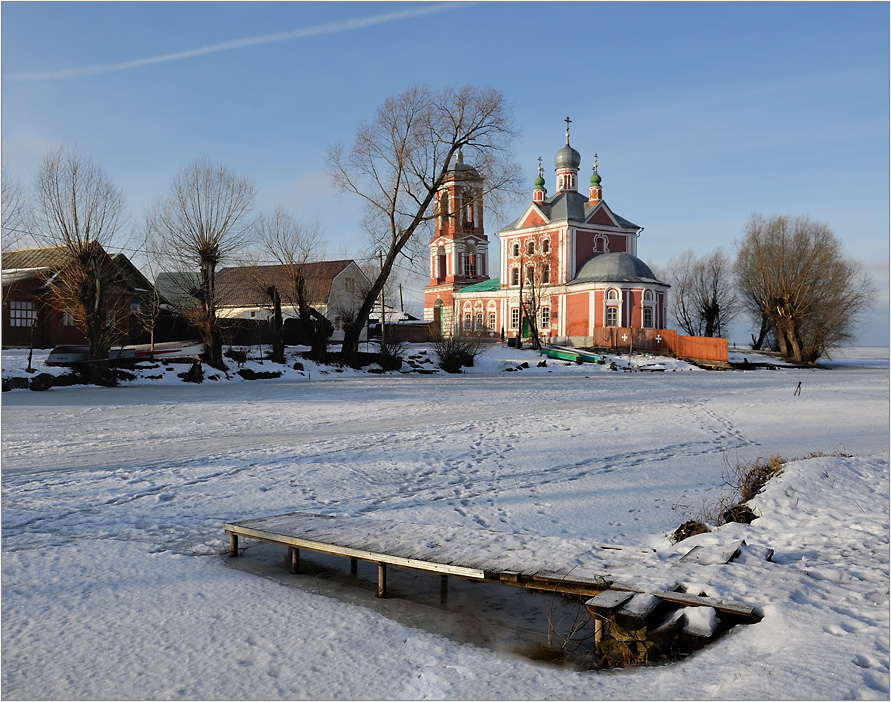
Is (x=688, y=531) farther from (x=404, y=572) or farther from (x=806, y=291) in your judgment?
(x=806, y=291)

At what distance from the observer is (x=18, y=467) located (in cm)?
1003

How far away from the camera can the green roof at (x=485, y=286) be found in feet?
196

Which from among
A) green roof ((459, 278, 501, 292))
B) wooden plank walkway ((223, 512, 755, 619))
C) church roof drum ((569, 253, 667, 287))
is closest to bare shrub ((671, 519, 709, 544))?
wooden plank walkway ((223, 512, 755, 619))

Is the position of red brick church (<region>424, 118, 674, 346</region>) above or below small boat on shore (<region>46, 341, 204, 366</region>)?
above

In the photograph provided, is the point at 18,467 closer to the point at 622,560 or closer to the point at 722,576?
the point at 622,560

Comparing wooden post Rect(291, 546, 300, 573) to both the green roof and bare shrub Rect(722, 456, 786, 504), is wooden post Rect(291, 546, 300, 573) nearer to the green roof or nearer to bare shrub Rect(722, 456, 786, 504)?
bare shrub Rect(722, 456, 786, 504)

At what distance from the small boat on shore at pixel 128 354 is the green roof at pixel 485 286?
94.7ft

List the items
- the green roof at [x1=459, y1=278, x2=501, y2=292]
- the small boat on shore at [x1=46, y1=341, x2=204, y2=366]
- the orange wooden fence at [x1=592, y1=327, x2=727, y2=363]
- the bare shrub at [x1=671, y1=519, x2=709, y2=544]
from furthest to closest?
the green roof at [x1=459, y1=278, x2=501, y2=292] → the orange wooden fence at [x1=592, y1=327, x2=727, y2=363] → the small boat on shore at [x1=46, y1=341, x2=204, y2=366] → the bare shrub at [x1=671, y1=519, x2=709, y2=544]

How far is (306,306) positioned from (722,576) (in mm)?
28528

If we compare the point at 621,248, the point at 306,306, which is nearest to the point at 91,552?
the point at 306,306

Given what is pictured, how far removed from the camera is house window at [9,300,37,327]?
34328 millimetres

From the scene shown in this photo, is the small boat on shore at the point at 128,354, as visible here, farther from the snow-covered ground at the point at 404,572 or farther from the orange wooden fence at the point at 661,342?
the orange wooden fence at the point at 661,342

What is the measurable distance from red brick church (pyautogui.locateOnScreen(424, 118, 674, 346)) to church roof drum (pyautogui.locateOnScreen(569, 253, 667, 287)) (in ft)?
0.24

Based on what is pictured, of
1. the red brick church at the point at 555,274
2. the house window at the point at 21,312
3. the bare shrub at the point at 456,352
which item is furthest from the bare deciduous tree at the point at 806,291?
the house window at the point at 21,312
